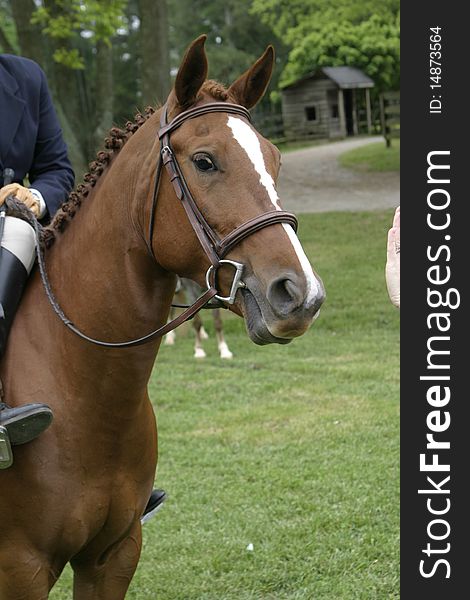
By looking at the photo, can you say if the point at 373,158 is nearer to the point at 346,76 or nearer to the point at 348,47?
the point at 346,76

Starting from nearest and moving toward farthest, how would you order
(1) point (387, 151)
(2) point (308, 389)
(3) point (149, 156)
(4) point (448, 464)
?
1. (3) point (149, 156)
2. (4) point (448, 464)
3. (2) point (308, 389)
4. (1) point (387, 151)

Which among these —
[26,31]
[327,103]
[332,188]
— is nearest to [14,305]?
[26,31]

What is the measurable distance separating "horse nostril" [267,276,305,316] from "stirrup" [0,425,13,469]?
1.06 meters

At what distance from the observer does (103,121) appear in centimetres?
1748

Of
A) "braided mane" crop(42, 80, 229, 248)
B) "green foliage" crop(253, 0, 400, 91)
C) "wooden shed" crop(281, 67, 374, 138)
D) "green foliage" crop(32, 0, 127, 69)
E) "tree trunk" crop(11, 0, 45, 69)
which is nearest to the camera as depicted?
"braided mane" crop(42, 80, 229, 248)

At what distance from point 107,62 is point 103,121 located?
6.35ft

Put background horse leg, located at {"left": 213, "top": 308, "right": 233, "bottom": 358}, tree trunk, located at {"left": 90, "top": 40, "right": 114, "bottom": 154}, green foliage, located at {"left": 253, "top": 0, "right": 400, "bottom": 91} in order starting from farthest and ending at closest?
green foliage, located at {"left": 253, "top": 0, "right": 400, "bottom": 91} < tree trunk, located at {"left": 90, "top": 40, "right": 114, "bottom": 154} < background horse leg, located at {"left": 213, "top": 308, "right": 233, "bottom": 358}

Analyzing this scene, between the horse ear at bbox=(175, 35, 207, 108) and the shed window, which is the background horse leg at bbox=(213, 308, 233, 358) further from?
the shed window

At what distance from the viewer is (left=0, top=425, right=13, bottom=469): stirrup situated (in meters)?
2.75

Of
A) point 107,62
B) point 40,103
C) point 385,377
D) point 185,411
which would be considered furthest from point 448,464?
point 107,62

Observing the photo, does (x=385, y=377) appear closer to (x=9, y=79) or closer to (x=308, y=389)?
(x=308, y=389)

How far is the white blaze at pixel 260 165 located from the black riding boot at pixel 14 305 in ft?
3.26

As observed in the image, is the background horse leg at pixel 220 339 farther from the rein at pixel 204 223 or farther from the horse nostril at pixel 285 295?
the horse nostril at pixel 285 295

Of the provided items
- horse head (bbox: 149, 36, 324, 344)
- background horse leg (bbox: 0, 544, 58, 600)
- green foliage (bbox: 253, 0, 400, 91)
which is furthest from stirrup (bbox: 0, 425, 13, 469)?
green foliage (bbox: 253, 0, 400, 91)
